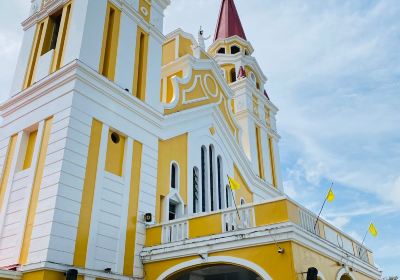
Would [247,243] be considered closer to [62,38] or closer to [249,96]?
[62,38]

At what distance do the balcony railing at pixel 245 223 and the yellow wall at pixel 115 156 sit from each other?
2.16 meters

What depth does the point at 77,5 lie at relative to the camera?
48.7 feet

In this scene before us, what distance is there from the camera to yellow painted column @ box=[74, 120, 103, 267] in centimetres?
1121

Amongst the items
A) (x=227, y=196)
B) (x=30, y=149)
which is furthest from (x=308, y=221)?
(x=30, y=149)

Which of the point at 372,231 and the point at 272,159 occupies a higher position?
the point at 272,159

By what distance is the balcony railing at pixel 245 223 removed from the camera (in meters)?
10.6

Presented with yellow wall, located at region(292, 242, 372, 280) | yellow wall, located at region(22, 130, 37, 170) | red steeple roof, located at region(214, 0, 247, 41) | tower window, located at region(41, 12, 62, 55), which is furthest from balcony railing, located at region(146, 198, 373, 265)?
red steeple roof, located at region(214, 0, 247, 41)

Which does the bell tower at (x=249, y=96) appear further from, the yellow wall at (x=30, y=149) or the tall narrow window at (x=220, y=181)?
the yellow wall at (x=30, y=149)

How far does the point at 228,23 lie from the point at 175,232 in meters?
21.3

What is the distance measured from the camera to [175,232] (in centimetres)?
1246

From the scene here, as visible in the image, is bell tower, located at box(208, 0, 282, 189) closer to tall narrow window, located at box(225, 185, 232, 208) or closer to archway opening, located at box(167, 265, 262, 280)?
tall narrow window, located at box(225, 185, 232, 208)

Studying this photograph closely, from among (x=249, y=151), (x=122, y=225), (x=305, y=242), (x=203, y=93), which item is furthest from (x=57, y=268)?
(x=249, y=151)

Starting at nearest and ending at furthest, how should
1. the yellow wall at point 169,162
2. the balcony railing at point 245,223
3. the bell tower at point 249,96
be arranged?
the balcony railing at point 245,223, the yellow wall at point 169,162, the bell tower at point 249,96

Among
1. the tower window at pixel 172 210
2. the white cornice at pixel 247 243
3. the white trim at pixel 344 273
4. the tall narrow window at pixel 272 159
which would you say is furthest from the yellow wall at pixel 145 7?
the tall narrow window at pixel 272 159
